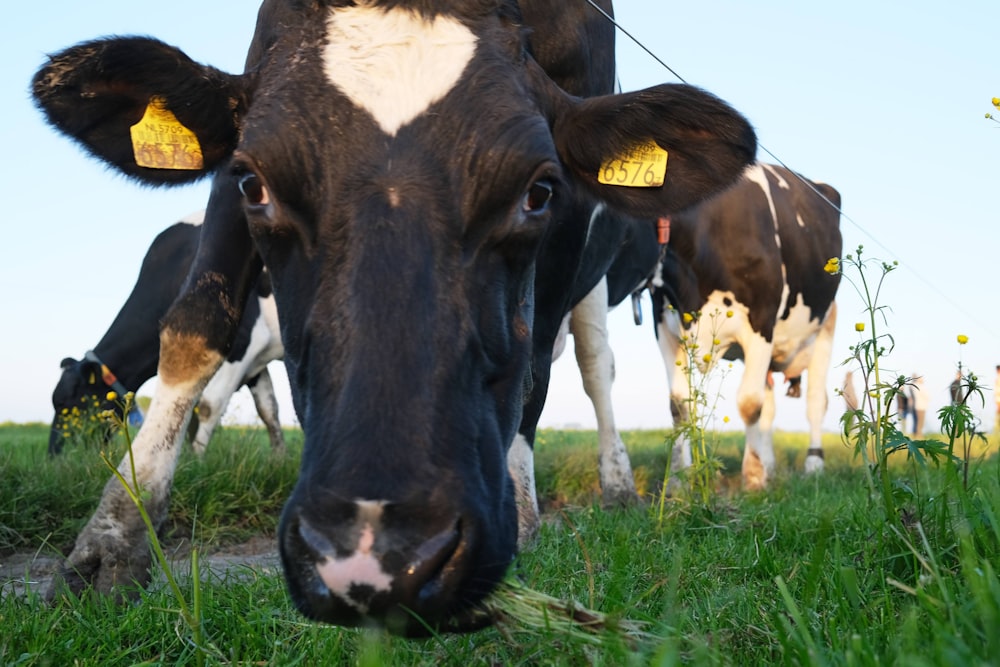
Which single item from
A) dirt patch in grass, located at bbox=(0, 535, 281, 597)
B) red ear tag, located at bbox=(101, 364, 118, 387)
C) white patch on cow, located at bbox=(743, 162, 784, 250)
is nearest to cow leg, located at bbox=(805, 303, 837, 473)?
white patch on cow, located at bbox=(743, 162, 784, 250)

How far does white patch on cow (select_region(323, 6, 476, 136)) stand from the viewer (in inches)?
108

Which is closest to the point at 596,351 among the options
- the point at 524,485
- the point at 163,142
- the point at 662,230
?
the point at 662,230

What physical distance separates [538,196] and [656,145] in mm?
899

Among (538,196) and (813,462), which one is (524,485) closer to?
(538,196)

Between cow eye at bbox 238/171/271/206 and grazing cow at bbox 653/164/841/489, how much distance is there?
6.10 metres

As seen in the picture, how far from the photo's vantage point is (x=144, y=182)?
11.9 feet

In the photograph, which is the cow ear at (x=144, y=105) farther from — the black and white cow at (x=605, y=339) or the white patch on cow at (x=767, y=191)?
the white patch on cow at (x=767, y=191)

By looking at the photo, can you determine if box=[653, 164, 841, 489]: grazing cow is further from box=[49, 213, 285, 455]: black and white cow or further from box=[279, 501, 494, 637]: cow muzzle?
box=[279, 501, 494, 637]: cow muzzle

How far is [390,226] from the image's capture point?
2371mm

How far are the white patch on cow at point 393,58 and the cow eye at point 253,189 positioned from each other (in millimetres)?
355

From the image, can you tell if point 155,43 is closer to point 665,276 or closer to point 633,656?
point 633,656

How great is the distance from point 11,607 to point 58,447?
707 centimetres

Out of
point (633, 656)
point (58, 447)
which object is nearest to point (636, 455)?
point (58, 447)

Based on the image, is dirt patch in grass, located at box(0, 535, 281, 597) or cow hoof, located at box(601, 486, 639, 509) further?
cow hoof, located at box(601, 486, 639, 509)
